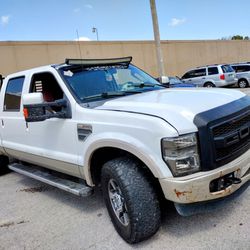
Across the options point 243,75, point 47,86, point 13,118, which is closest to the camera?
point 47,86

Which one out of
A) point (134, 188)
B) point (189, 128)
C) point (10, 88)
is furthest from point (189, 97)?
point (10, 88)

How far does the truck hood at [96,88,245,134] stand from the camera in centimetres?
281

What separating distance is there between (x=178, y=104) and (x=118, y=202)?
1205mm

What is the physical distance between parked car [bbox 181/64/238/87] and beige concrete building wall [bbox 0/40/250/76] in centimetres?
520

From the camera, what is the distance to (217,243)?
9.96 ft

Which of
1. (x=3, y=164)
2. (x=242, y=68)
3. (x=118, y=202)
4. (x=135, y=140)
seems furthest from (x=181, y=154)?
(x=242, y=68)

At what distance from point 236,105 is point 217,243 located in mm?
1385

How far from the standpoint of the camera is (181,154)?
276 cm

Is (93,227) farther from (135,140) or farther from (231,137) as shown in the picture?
(231,137)

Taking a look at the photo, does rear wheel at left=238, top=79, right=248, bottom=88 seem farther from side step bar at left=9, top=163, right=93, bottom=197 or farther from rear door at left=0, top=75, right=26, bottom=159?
side step bar at left=9, top=163, right=93, bottom=197

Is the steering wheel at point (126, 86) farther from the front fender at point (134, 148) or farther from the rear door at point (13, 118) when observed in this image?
the rear door at point (13, 118)

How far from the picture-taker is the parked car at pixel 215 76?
64.1 ft

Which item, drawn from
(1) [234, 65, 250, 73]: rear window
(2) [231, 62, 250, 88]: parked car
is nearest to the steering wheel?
(2) [231, 62, 250, 88]: parked car

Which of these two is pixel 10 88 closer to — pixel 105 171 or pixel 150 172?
pixel 105 171
